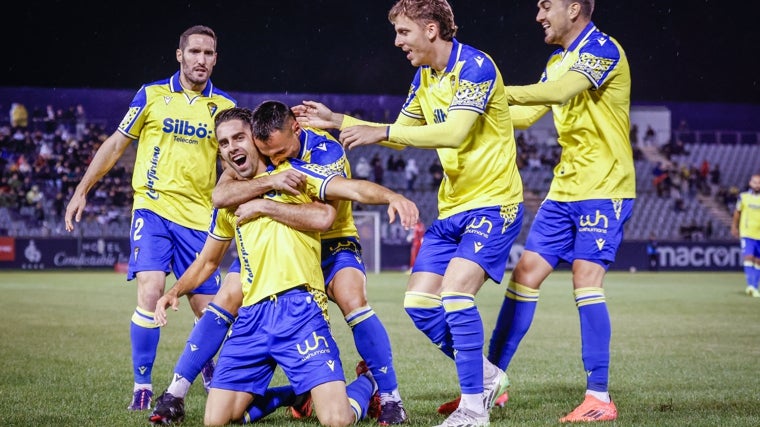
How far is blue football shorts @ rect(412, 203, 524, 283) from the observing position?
5.01m

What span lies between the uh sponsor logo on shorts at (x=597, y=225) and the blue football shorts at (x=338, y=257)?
139 cm

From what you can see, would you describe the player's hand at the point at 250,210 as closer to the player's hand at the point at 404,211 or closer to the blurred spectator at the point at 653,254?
the player's hand at the point at 404,211

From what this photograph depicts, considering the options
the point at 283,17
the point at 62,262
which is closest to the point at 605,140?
the point at 283,17

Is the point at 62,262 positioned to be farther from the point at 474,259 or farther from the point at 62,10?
the point at 474,259

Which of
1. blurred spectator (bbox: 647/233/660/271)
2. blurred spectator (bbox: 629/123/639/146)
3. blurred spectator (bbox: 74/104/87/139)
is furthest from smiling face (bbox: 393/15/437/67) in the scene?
blurred spectator (bbox: 629/123/639/146)

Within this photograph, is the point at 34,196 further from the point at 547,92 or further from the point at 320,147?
the point at 547,92

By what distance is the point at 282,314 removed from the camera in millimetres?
4785

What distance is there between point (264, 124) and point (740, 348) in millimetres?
6090

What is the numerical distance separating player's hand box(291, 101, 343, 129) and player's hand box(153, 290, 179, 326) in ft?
3.96

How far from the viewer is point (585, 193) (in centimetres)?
555

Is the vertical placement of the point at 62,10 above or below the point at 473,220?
above

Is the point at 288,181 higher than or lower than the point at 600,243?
higher

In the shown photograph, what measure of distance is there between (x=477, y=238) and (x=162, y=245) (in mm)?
2428

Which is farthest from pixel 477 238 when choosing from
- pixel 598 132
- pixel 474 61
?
pixel 598 132
